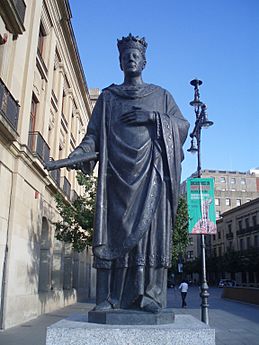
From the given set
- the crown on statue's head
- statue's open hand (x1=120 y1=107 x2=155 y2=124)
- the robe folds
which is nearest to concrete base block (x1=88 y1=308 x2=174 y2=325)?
the robe folds

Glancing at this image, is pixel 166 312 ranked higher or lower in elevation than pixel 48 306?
higher

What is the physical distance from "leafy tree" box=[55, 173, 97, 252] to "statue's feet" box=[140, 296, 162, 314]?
15876 mm

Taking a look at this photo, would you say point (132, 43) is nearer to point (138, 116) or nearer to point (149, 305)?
point (138, 116)

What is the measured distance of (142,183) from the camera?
3.75 m

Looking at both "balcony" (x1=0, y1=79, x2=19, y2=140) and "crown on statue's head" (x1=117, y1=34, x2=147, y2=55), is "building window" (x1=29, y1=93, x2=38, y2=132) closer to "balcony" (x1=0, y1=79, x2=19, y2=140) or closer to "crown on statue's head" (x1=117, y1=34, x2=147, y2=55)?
"balcony" (x1=0, y1=79, x2=19, y2=140)

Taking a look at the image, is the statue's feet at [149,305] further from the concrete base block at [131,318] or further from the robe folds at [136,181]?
the robe folds at [136,181]

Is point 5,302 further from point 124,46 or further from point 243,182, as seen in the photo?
point 243,182

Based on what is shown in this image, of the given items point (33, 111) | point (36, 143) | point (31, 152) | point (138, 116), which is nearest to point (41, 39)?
point (33, 111)

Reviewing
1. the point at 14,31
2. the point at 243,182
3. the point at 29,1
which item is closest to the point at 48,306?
the point at 14,31

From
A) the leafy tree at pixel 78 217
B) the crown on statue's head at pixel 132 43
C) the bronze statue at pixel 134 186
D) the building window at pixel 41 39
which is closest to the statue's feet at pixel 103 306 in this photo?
the bronze statue at pixel 134 186

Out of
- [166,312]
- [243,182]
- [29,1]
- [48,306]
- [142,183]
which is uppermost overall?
[243,182]

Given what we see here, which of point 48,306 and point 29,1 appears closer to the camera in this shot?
point 29,1

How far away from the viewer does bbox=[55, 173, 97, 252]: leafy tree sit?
64.2ft

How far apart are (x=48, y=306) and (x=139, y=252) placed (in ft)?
56.1
